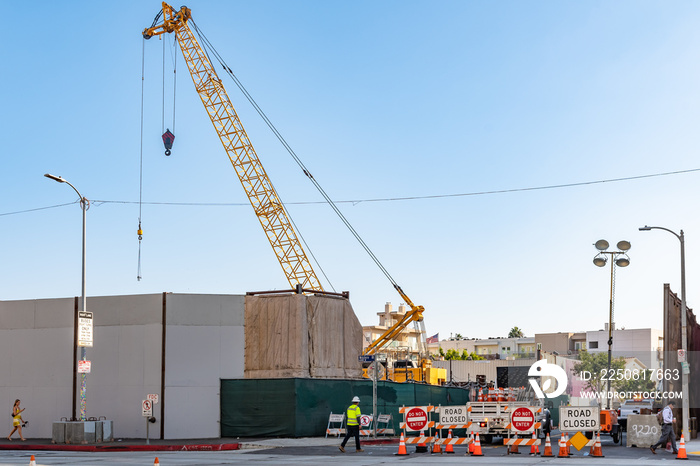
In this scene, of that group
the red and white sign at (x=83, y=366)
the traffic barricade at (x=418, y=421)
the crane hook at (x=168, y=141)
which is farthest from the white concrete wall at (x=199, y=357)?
the crane hook at (x=168, y=141)

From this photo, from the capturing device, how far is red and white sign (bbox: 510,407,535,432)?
23.9m

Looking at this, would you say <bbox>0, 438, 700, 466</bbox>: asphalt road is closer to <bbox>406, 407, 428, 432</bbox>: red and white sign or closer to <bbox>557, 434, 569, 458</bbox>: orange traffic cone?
<bbox>557, 434, 569, 458</bbox>: orange traffic cone

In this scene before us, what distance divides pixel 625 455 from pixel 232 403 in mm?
15231

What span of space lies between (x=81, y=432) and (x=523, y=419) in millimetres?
15509

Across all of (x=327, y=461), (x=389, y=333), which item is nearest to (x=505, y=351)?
(x=389, y=333)

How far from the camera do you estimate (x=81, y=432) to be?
1118 inches

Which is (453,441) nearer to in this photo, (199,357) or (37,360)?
(199,357)

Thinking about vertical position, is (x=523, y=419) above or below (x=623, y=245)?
below

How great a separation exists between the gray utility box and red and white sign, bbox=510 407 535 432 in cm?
1494

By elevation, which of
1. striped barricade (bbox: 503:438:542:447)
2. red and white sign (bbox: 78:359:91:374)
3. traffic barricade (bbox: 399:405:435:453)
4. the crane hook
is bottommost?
striped barricade (bbox: 503:438:542:447)

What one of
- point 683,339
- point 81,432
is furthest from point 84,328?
point 683,339

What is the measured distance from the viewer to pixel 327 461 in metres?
20.0

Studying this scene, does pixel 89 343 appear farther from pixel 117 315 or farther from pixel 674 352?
pixel 674 352

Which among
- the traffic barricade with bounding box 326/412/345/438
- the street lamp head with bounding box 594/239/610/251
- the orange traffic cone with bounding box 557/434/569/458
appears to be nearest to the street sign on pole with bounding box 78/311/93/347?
the traffic barricade with bounding box 326/412/345/438
